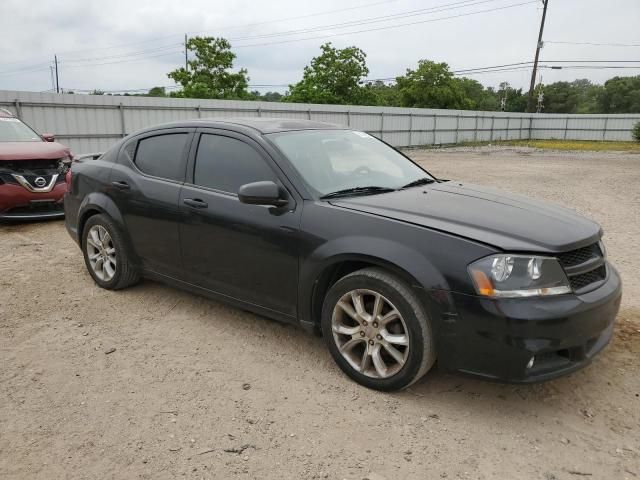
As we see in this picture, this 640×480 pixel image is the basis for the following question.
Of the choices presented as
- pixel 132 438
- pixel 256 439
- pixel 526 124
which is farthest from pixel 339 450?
pixel 526 124

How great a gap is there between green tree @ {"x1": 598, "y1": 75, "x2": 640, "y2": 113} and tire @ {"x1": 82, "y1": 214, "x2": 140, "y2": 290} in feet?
296

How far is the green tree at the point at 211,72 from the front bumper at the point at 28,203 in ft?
114

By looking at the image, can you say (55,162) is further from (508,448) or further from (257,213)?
(508,448)

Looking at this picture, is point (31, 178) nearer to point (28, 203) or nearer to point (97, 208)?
point (28, 203)

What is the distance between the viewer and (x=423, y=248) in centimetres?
285

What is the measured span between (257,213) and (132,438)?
159cm

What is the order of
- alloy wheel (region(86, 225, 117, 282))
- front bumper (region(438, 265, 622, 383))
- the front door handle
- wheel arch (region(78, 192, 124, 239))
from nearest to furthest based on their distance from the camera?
front bumper (region(438, 265, 622, 383)) < the front door handle < wheel arch (region(78, 192, 124, 239)) < alloy wheel (region(86, 225, 117, 282))

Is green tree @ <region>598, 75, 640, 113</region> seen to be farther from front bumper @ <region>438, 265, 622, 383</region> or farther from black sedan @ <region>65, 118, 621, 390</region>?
front bumper @ <region>438, 265, 622, 383</region>

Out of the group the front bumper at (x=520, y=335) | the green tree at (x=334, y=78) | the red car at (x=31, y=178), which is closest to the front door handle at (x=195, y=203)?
the front bumper at (x=520, y=335)

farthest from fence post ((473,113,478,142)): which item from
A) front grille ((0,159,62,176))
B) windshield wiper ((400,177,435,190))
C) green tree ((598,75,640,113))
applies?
green tree ((598,75,640,113))

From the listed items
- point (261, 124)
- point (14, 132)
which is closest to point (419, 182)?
point (261, 124)

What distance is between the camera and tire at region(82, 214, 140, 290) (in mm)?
4641

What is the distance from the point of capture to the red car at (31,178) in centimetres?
756

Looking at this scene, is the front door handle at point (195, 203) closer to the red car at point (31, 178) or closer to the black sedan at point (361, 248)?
the black sedan at point (361, 248)
